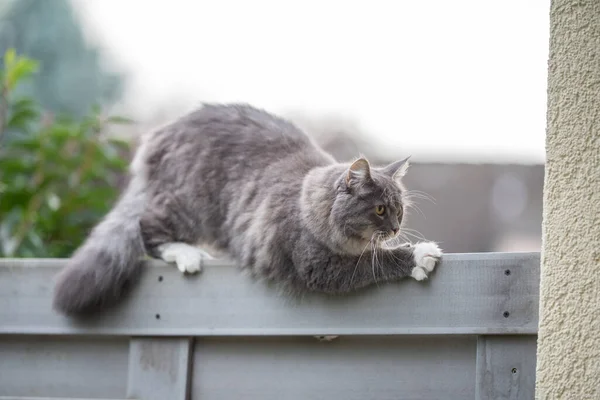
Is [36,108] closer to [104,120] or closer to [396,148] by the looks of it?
[104,120]

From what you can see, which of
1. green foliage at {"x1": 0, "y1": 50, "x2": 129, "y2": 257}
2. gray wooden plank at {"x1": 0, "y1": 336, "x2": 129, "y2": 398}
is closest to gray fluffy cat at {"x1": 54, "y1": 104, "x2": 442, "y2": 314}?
gray wooden plank at {"x1": 0, "y1": 336, "x2": 129, "y2": 398}

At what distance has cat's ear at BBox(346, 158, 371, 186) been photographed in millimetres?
2234

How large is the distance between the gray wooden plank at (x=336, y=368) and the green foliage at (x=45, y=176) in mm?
1297

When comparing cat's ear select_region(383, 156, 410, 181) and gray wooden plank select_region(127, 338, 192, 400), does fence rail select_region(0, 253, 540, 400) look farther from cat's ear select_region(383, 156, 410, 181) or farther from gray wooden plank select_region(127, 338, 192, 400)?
cat's ear select_region(383, 156, 410, 181)

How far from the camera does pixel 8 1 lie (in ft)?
21.8

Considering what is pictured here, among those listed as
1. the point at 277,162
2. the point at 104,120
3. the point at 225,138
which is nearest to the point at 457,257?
the point at 277,162

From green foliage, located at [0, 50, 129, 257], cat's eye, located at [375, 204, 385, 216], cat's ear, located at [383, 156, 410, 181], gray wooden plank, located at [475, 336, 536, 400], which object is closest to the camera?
gray wooden plank, located at [475, 336, 536, 400]

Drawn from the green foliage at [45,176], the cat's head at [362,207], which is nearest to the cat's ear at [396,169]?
the cat's head at [362,207]

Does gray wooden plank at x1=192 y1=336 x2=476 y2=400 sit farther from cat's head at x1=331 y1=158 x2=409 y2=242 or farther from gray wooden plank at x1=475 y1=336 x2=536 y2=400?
cat's head at x1=331 y1=158 x2=409 y2=242

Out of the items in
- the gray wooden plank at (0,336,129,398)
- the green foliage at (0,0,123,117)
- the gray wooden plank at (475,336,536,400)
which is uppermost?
the green foliage at (0,0,123,117)

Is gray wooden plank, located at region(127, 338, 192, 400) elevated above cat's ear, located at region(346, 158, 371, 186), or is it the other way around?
cat's ear, located at region(346, 158, 371, 186)

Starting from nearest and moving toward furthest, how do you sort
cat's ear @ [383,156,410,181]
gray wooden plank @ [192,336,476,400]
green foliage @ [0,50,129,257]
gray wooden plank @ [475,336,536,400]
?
gray wooden plank @ [475,336,536,400], gray wooden plank @ [192,336,476,400], cat's ear @ [383,156,410,181], green foliage @ [0,50,129,257]

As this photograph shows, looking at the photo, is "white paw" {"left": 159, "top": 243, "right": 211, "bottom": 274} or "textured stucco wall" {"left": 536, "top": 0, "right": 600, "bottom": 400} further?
"white paw" {"left": 159, "top": 243, "right": 211, "bottom": 274}

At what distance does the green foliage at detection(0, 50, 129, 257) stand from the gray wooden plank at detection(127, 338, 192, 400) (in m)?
1.15
